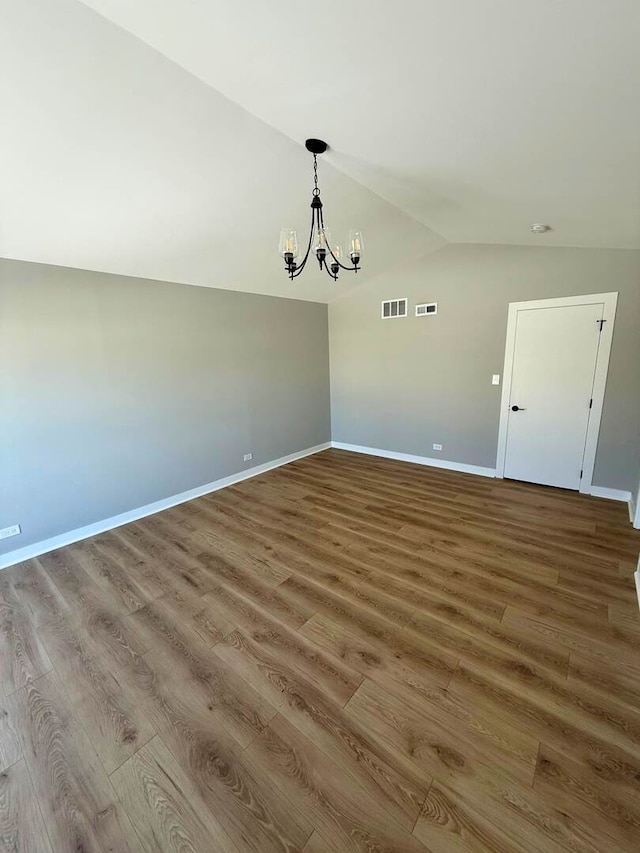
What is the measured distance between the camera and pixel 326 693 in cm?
162

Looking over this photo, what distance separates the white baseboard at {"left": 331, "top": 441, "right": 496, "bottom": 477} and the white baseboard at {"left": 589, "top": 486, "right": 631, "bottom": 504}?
39.7 inches

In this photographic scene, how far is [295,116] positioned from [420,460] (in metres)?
4.17

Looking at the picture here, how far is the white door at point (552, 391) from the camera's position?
3518mm

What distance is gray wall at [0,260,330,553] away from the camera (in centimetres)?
274

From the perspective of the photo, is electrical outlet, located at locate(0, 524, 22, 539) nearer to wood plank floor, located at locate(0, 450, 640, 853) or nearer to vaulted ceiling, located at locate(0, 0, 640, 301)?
wood plank floor, located at locate(0, 450, 640, 853)

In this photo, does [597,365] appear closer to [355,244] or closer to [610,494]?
[610,494]

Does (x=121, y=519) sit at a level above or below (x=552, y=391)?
below

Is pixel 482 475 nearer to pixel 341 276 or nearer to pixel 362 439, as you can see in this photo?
pixel 362 439

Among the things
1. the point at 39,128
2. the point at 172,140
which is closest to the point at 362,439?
the point at 172,140

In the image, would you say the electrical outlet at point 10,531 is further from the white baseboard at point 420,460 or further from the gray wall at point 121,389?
the white baseboard at point 420,460

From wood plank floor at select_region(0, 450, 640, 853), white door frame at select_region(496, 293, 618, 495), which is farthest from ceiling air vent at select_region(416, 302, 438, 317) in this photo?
wood plank floor at select_region(0, 450, 640, 853)

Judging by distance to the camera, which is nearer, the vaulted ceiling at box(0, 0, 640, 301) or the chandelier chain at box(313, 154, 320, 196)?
the vaulted ceiling at box(0, 0, 640, 301)

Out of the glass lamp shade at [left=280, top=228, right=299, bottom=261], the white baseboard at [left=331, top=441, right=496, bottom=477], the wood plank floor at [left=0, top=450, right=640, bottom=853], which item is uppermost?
the glass lamp shade at [left=280, top=228, right=299, bottom=261]

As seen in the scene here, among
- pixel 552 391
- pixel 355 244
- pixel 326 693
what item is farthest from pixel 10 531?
pixel 552 391
